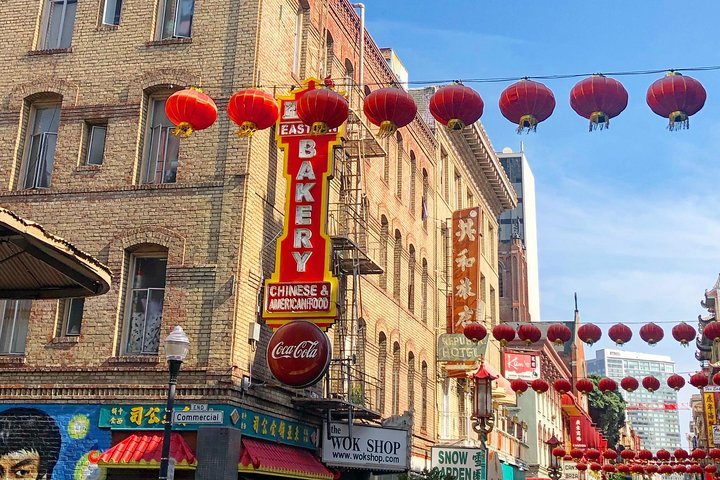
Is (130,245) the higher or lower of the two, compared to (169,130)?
lower

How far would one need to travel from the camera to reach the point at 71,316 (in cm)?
1803

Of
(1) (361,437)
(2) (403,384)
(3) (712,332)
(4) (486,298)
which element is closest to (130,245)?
(1) (361,437)

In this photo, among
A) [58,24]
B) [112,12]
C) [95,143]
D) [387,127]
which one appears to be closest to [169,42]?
[112,12]

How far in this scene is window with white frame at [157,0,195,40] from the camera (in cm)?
1964

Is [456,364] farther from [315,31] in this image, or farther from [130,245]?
[130,245]

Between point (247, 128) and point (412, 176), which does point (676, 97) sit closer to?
point (247, 128)

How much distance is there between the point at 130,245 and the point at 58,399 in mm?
3361

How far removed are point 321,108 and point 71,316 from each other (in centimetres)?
741

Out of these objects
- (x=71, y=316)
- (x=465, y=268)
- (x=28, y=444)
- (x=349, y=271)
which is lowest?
(x=28, y=444)

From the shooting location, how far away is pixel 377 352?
996 inches

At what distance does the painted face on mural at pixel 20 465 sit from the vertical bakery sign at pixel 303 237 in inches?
208

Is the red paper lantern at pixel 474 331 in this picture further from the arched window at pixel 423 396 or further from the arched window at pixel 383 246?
the arched window at pixel 423 396

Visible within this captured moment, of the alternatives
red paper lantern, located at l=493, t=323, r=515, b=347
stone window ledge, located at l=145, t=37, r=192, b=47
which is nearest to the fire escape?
stone window ledge, located at l=145, t=37, r=192, b=47

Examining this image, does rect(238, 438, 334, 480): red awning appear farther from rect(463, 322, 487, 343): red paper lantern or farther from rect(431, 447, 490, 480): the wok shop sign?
rect(463, 322, 487, 343): red paper lantern
